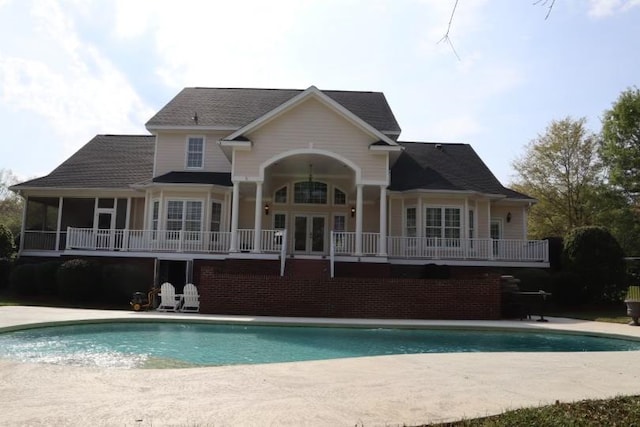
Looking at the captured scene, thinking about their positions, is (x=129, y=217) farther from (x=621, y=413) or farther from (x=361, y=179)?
(x=621, y=413)

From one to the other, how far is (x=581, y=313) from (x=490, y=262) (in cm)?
390

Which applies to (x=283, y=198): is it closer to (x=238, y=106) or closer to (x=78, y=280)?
(x=238, y=106)

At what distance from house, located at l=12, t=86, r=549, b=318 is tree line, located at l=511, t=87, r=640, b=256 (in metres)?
14.2

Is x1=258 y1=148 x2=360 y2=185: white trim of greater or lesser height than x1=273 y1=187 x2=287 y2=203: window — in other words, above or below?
above

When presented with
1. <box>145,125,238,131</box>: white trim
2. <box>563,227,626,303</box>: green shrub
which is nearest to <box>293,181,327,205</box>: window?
<box>145,125,238,131</box>: white trim

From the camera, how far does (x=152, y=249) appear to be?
21.6m

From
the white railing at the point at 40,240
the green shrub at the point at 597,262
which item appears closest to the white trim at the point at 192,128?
the white railing at the point at 40,240

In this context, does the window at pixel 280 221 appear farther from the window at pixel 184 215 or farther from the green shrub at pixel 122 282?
the green shrub at pixel 122 282

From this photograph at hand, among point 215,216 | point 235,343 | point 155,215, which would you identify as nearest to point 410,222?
point 215,216

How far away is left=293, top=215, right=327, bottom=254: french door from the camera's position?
23.9 metres

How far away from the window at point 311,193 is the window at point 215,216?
3.48 m

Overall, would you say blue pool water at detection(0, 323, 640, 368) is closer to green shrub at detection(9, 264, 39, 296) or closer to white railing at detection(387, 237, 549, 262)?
white railing at detection(387, 237, 549, 262)

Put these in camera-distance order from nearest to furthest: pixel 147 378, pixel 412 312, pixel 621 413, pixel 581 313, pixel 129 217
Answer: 1. pixel 621 413
2. pixel 147 378
3. pixel 412 312
4. pixel 581 313
5. pixel 129 217

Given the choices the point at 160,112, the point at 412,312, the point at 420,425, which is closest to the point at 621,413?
the point at 420,425
